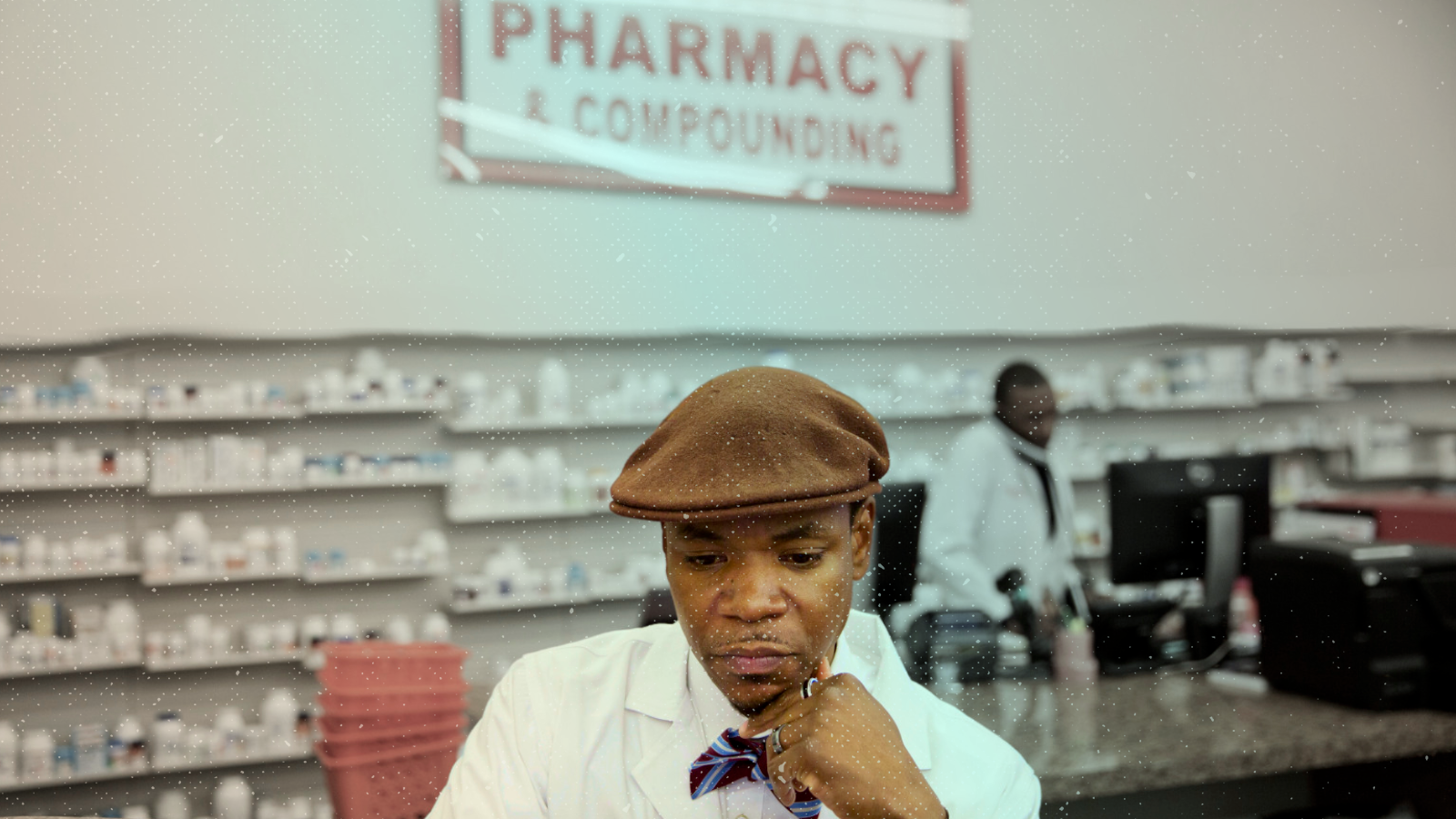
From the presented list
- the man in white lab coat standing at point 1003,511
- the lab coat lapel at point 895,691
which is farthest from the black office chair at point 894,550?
the lab coat lapel at point 895,691

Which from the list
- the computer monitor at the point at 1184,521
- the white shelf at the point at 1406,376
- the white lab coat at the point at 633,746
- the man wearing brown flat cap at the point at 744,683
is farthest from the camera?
the white shelf at the point at 1406,376

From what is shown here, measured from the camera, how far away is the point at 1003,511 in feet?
9.05

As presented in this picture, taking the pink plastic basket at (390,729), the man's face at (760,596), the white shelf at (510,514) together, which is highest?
the man's face at (760,596)

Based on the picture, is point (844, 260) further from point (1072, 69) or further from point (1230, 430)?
point (1230, 430)

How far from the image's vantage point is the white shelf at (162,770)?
244 cm

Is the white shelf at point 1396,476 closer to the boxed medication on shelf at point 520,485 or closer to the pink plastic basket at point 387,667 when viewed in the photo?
the boxed medication on shelf at point 520,485

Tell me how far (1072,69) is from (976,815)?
231cm

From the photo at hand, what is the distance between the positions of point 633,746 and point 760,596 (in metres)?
0.38

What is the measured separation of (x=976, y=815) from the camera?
40.6 inches

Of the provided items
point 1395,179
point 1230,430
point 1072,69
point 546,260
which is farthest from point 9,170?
point 1230,430

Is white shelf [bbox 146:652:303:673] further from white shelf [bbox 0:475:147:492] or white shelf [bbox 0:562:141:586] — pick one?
white shelf [bbox 0:475:147:492]

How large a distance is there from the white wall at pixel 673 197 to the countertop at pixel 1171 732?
1.23 meters

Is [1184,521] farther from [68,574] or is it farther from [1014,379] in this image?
[68,574]

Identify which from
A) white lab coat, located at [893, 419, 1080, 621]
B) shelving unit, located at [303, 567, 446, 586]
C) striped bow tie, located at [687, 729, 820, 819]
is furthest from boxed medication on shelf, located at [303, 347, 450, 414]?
striped bow tie, located at [687, 729, 820, 819]
